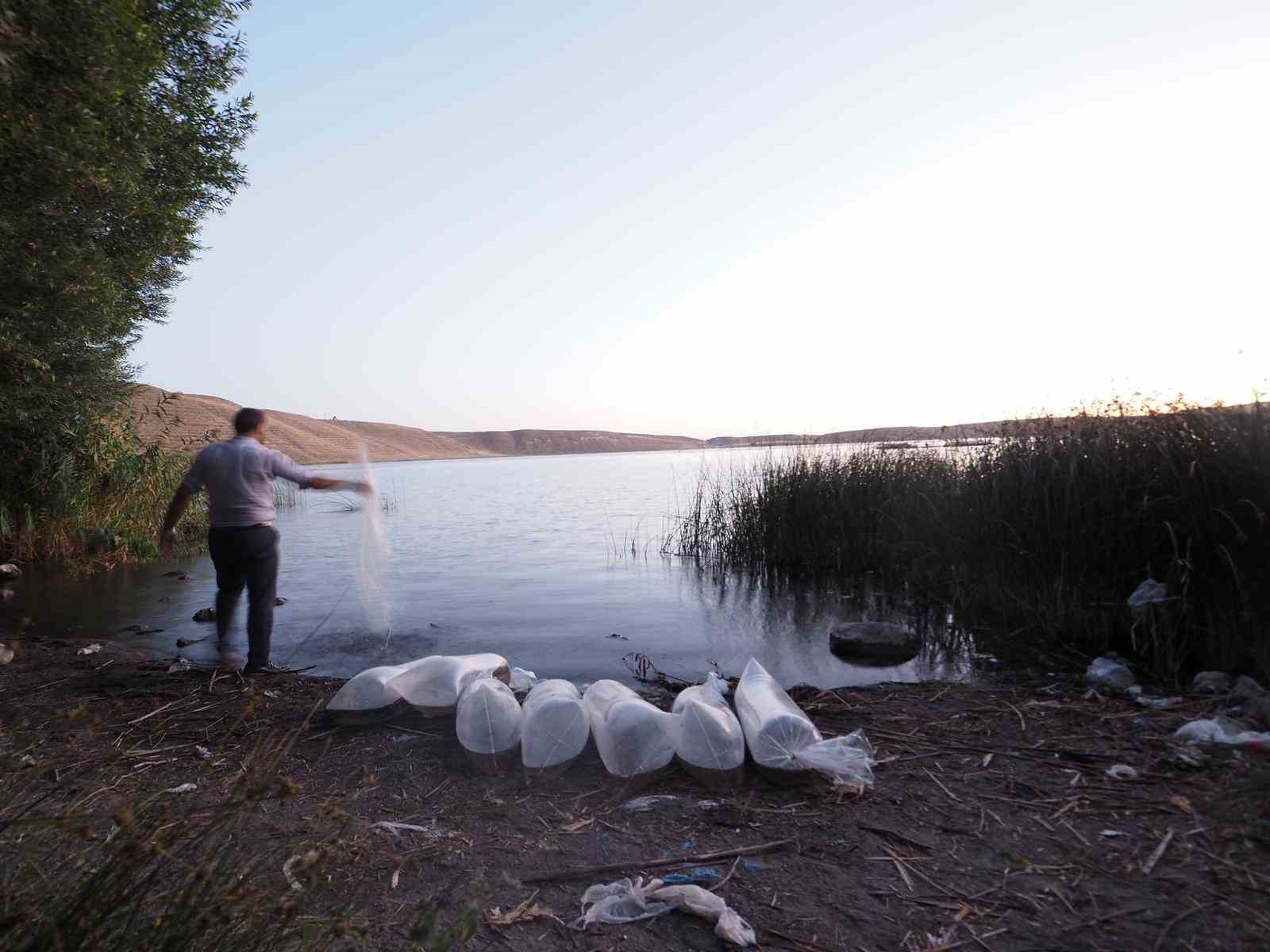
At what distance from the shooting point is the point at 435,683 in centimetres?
486

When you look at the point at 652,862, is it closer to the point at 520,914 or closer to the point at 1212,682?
the point at 520,914

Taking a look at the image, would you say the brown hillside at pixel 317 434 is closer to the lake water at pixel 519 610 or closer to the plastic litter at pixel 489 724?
the lake water at pixel 519 610

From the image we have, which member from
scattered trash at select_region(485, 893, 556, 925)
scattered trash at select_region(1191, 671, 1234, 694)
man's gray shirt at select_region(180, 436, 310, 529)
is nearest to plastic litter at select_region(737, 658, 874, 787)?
scattered trash at select_region(485, 893, 556, 925)

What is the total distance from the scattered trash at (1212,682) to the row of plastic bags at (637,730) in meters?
2.78

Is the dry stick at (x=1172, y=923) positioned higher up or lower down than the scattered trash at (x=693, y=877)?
higher up

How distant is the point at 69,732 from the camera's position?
4.47 meters

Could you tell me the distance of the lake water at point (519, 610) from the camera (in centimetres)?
734

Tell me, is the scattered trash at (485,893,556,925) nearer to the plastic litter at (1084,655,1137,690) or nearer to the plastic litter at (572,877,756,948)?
the plastic litter at (572,877,756,948)

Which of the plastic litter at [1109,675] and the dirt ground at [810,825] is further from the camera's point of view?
the plastic litter at [1109,675]

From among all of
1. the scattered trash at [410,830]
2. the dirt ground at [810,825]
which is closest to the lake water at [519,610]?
the dirt ground at [810,825]

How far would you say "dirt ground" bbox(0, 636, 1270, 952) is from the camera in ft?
8.35

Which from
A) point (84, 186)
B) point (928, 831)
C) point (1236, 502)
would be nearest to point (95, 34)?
point (84, 186)

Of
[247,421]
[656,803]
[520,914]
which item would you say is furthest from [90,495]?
[520,914]

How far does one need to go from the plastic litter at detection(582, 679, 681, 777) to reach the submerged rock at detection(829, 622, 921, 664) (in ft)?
12.6
